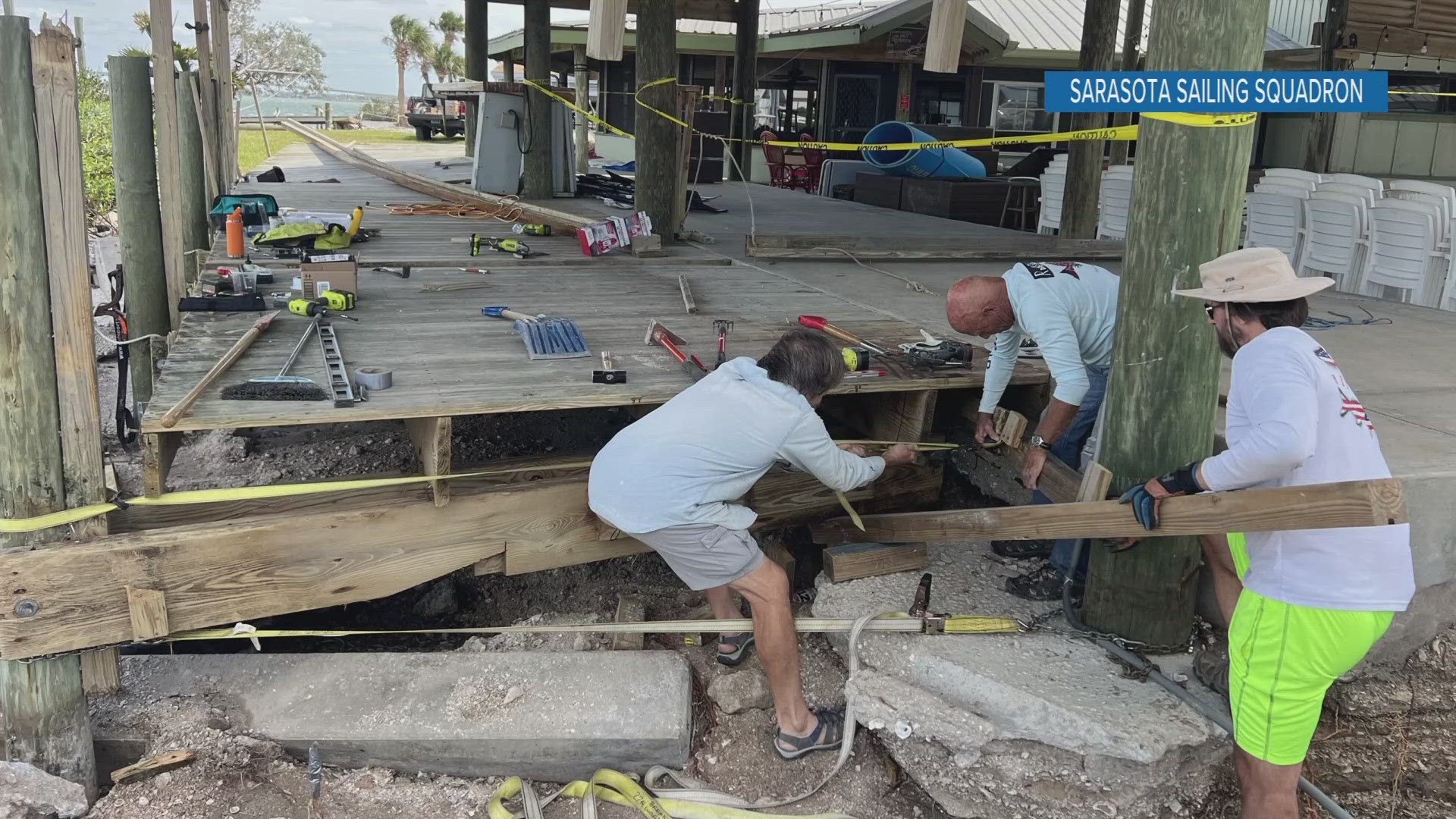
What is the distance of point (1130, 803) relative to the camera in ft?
11.1

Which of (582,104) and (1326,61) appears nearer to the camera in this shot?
(1326,61)

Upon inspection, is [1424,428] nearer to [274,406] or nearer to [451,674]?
[451,674]

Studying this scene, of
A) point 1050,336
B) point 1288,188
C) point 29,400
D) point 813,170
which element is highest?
point 1288,188

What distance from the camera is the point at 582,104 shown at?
16.4 meters

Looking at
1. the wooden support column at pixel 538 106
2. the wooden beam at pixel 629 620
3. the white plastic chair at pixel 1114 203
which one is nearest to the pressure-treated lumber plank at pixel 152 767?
the wooden beam at pixel 629 620

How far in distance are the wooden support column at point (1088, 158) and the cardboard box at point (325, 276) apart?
663 cm

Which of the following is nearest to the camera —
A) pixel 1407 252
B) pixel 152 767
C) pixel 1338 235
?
pixel 152 767

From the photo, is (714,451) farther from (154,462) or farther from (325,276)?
(325,276)

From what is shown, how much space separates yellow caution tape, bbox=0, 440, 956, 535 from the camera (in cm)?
339

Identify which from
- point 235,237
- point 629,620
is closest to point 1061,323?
point 629,620

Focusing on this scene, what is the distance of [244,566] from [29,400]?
85 centimetres

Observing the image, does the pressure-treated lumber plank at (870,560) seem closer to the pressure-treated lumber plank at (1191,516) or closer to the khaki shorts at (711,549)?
the pressure-treated lumber plank at (1191,516)

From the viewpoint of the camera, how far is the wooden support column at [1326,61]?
11500 mm

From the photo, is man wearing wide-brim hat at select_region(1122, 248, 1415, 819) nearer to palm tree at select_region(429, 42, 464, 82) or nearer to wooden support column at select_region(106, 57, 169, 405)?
wooden support column at select_region(106, 57, 169, 405)
